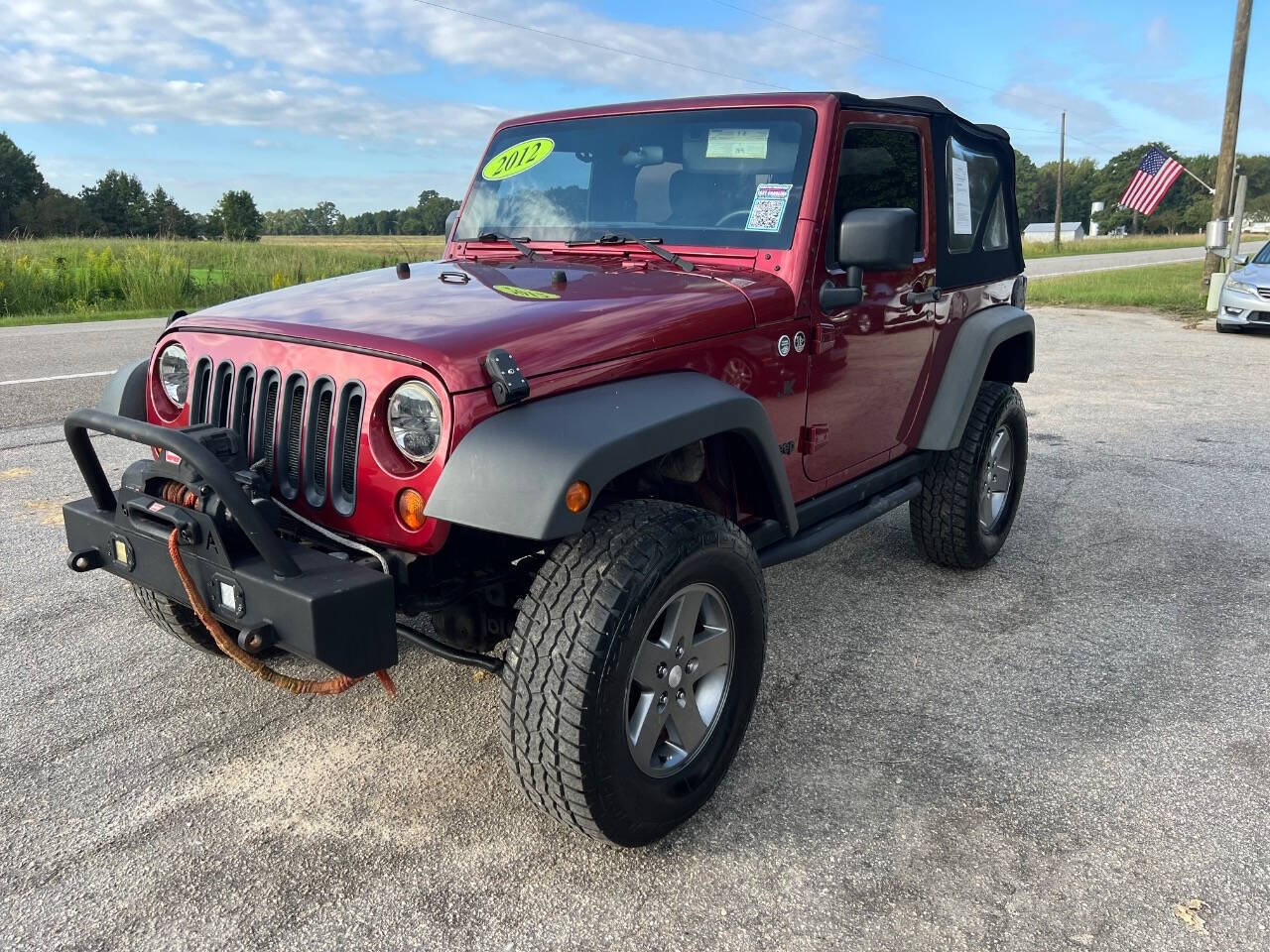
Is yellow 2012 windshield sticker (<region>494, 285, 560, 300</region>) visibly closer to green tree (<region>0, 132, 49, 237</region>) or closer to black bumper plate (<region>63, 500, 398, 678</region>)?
black bumper plate (<region>63, 500, 398, 678</region>)

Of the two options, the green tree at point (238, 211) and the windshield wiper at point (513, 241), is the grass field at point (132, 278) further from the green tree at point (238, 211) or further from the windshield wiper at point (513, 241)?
the green tree at point (238, 211)

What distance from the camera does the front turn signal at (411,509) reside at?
229 centimetres

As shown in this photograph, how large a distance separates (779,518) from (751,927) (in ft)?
3.78

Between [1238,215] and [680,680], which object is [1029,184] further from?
[680,680]

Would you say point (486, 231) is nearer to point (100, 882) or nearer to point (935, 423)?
point (935, 423)

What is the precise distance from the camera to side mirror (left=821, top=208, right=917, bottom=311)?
9.93ft

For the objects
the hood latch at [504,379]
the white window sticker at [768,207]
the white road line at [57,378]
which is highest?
the white window sticker at [768,207]

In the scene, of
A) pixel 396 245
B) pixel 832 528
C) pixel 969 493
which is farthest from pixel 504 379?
pixel 396 245

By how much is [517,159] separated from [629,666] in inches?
94.9

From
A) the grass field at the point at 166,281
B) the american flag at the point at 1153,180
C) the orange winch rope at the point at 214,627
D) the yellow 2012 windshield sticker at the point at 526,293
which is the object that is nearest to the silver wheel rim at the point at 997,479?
the yellow 2012 windshield sticker at the point at 526,293

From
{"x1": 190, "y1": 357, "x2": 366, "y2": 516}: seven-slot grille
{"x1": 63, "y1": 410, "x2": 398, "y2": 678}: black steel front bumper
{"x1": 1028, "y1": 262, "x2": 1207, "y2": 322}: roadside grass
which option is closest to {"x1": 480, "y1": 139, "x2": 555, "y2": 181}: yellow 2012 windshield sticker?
{"x1": 190, "y1": 357, "x2": 366, "y2": 516}: seven-slot grille

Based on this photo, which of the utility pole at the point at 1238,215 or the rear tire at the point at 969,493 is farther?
the utility pole at the point at 1238,215

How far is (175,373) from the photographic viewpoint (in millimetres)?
2906

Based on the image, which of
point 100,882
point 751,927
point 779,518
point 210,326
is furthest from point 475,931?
point 210,326
